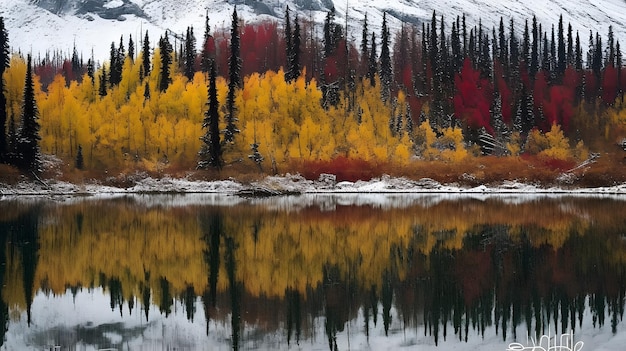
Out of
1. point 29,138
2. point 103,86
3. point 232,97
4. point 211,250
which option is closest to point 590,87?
point 232,97

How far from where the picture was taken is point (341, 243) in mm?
27438

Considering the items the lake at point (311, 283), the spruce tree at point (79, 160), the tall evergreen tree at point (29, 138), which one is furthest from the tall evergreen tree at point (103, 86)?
the lake at point (311, 283)

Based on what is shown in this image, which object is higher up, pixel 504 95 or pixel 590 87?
pixel 590 87

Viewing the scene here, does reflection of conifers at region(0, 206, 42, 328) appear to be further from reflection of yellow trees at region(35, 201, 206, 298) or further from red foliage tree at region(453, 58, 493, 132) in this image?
red foliage tree at region(453, 58, 493, 132)

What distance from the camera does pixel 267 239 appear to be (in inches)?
1132

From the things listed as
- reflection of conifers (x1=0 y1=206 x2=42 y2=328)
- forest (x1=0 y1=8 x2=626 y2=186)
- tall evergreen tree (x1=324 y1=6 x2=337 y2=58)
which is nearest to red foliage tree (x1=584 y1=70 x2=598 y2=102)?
forest (x1=0 y1=8 x2=626 y2=186)

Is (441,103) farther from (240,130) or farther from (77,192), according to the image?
(77,192)

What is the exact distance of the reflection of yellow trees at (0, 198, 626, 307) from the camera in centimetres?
2017

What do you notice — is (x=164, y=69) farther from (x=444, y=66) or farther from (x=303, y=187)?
(x=444, y=66)

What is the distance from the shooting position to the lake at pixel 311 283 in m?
14.1

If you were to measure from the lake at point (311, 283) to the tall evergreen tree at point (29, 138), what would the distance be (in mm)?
30101

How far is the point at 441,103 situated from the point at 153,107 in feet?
129

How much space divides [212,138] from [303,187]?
38.6 feet

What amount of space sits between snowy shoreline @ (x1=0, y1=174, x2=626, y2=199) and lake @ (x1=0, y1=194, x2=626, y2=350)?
28232 millimetres
